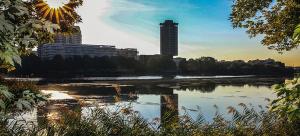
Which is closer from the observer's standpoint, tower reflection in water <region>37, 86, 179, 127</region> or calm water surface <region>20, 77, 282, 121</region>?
tower reflection in water <region>37, 86, 179, 127</region>

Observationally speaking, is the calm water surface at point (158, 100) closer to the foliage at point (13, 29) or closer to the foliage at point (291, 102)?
the foliage at point (291, 102)

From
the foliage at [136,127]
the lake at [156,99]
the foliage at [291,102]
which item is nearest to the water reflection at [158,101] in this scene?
the lake at [156,99]

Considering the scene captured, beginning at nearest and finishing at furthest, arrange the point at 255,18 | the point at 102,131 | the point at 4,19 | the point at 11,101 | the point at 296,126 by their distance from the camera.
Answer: the point at 4,19, the point at 11,101, the point at 102,131, the point at 296,126, the point at 255,18

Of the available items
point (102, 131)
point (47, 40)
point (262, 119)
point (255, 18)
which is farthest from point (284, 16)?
point (102, 131)

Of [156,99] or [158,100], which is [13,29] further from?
[156,99]

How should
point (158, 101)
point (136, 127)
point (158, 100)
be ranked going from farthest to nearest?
point (158, 100) < point (158, 101) < point (136, 127)

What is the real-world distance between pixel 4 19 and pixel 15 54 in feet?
1.33

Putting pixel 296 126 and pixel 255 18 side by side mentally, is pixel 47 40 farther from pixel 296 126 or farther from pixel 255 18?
pixel 255 18

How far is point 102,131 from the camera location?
503 inches

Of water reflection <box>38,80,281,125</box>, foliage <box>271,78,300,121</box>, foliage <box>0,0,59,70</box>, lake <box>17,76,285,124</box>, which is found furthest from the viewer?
lake <box>17,76,285,124</box>

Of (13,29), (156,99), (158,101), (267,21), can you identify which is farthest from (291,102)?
(156,99)

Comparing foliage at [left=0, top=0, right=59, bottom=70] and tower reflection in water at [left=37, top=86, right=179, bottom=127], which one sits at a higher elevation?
foliage at [left=0, top=0, right=59, bottom=70]

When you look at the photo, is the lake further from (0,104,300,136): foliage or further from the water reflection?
(0,104,300,136): foliage

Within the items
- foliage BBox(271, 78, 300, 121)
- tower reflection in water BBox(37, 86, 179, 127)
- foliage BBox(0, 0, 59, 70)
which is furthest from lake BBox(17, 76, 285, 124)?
foliage BBox(0, 0, 59, 70)
